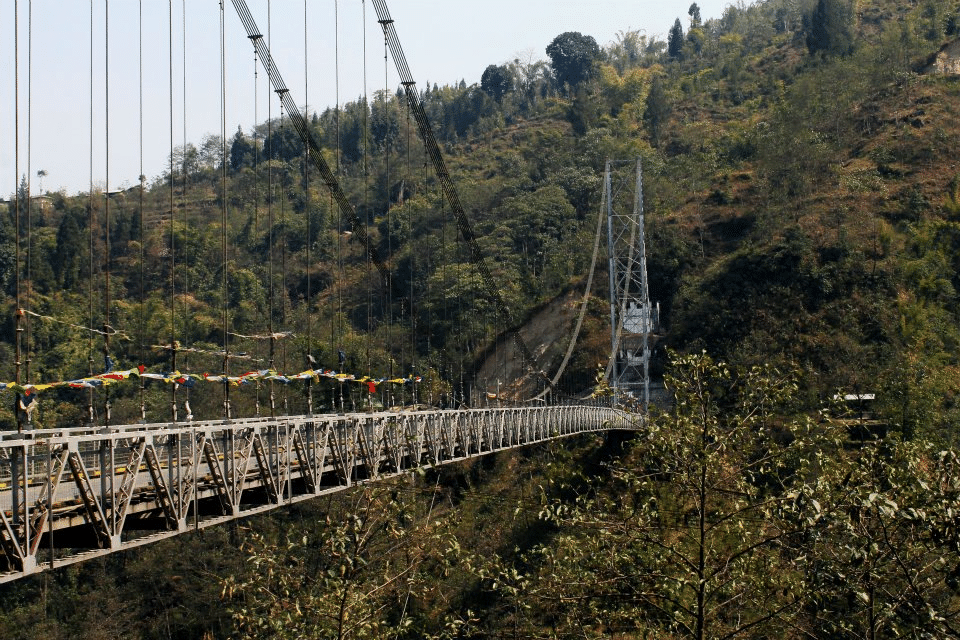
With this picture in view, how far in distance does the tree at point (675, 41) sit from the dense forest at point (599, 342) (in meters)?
Answer: 21.1

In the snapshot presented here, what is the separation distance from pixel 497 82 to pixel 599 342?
261 ft

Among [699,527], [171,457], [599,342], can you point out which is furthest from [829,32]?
[171,457]

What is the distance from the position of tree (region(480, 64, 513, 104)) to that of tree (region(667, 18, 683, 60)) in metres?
19.9

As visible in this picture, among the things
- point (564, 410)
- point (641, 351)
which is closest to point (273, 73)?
point (564, 410)

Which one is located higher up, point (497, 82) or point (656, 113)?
point (497, 82)

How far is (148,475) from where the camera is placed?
14922mm

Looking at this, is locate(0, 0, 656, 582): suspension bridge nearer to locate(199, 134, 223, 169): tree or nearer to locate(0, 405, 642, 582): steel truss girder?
locate(0, 405, 642, 582): steel truss girder

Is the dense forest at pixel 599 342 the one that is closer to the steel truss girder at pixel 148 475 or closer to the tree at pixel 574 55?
the steel truss girder at pixel 148 475

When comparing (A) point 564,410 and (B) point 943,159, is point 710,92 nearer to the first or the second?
(B) point 943,159

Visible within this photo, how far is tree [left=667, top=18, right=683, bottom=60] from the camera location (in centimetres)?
14262

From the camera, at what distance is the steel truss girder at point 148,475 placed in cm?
1057

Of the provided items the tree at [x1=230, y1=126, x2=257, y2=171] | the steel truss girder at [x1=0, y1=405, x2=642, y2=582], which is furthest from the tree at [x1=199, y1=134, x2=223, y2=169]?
the steel truss girder at [x1=0, y1=405, x2=642, y2=582]

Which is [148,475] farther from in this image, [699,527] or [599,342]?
[599,342]

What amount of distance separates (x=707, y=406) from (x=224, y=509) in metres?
6.18
